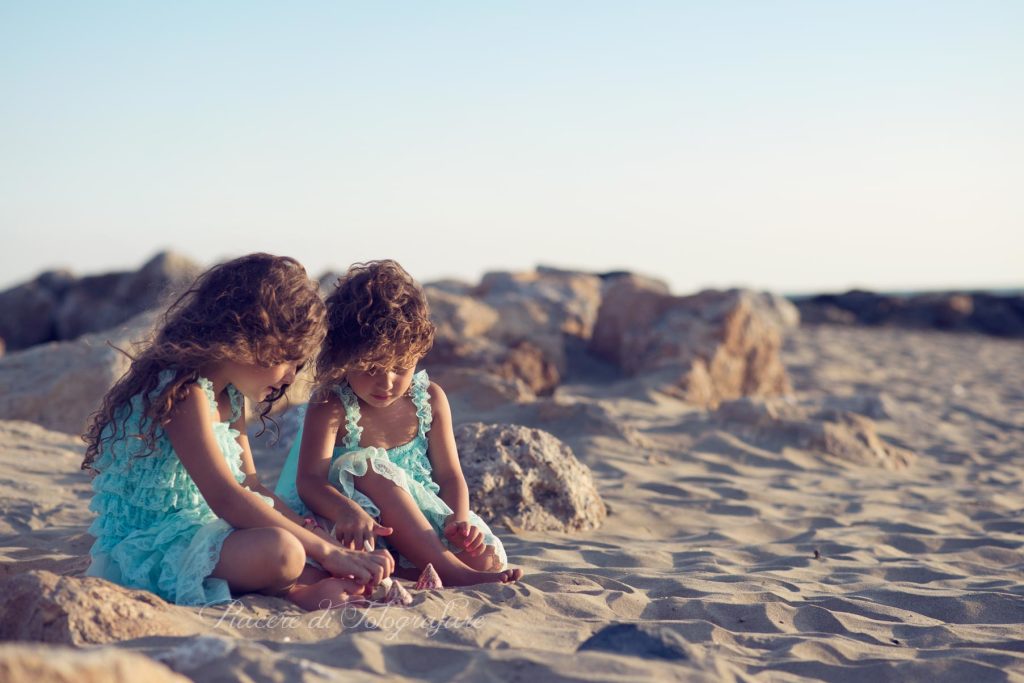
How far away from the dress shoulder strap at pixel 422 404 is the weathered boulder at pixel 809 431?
11.6 feet

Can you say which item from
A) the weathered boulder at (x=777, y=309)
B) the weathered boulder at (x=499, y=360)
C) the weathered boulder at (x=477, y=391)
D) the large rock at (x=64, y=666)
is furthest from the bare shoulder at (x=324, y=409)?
the weathered boulder at (x=777, y=309)

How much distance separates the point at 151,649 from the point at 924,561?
10.8 ft

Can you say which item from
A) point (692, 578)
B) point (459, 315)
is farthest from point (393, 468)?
point (459, 315)

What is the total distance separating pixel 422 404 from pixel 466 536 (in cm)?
56

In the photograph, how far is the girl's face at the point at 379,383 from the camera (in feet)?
11.5

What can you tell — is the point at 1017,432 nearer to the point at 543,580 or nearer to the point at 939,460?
the point at 939,460

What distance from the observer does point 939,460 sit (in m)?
7.13

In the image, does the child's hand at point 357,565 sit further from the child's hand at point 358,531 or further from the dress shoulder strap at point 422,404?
the dress shoulder strap at point 422,404

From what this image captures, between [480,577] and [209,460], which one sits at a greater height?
[209,460]

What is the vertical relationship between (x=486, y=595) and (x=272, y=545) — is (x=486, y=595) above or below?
below

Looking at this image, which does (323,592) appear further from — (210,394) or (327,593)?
(210,394)

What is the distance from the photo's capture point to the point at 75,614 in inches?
101

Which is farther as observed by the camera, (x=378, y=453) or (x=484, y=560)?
(x=378, y=453)

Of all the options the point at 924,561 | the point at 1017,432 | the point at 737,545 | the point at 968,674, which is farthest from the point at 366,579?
the point at 1017,432
